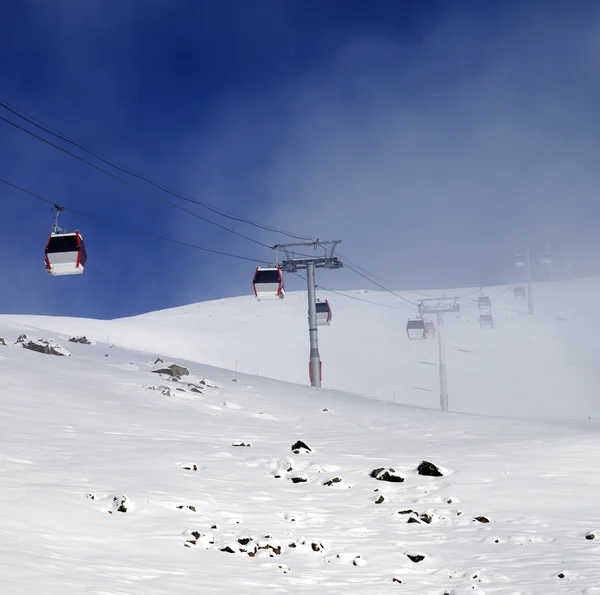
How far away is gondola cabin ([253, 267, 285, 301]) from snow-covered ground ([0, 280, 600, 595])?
413 cm

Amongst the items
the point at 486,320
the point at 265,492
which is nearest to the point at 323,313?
the point at 265,492

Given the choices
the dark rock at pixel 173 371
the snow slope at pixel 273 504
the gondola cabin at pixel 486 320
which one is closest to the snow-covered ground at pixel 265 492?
the snow slope at pixel 273 504

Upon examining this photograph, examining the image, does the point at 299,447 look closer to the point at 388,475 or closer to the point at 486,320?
the point at 388,475

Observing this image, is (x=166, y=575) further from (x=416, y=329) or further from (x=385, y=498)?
(x=416, y=329)

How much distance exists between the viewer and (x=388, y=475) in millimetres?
9922

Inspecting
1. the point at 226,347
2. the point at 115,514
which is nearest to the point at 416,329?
the point at 226,347

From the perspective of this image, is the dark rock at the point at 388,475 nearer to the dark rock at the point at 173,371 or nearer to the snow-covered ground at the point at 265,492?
the snow-covered ground at the point at 265,492

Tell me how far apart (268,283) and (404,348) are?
3602 centimetres

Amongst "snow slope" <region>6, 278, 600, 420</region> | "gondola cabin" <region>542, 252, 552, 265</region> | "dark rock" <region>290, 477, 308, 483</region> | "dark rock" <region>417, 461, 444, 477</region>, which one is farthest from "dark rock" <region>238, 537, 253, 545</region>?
"gondola cabin" <region>542, 252, 552, 265</region>

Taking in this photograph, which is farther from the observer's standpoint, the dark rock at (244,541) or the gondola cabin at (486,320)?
the gondola cabin at (486,320)

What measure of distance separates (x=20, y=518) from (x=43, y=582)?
191cm

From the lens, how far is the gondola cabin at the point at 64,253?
664 inches

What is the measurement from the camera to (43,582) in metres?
4.82

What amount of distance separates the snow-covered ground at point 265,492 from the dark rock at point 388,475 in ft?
0.60
